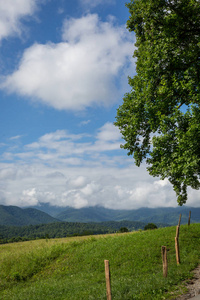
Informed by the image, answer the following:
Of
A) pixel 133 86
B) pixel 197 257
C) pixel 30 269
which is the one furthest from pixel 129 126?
pixel 30 269

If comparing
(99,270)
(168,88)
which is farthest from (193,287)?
(168,88)

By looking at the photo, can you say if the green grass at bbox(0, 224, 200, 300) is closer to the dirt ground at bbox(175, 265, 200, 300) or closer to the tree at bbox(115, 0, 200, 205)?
the dirt ground at bbox(175, 265, 200, 300)

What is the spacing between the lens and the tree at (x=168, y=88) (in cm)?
1869

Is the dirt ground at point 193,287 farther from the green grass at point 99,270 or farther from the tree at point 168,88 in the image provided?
the tree at point 168,88

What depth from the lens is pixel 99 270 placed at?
2153 cm

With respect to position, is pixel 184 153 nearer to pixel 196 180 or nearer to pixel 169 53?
pixel 196 180

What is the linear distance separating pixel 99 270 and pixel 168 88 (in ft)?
56.4

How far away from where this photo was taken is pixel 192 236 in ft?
86.6

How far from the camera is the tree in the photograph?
18688mm

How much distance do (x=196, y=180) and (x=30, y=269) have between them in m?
20.2

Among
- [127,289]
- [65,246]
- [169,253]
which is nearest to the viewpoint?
[127,289]

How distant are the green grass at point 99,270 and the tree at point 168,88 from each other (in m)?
6.65

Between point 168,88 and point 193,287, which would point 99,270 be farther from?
point 168,88

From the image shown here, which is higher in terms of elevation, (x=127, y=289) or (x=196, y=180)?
(x=196, y=180)
